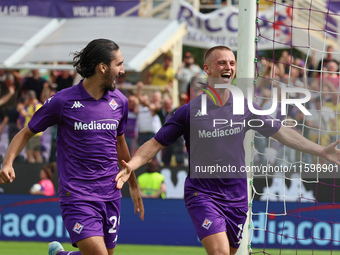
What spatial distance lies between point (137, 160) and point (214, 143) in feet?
2.32

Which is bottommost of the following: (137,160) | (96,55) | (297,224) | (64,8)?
(297,224)

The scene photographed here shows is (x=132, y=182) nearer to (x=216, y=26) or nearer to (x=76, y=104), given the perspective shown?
(x=76, y=104)

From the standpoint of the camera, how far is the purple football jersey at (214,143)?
6227mm

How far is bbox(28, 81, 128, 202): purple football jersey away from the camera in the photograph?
6074mm

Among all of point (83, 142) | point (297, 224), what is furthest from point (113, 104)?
point (297, 224)

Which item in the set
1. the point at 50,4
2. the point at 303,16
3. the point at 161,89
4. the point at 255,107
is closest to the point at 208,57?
the point at 255,107

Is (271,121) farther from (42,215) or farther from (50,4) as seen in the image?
(50,4)

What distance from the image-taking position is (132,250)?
11.6 metres

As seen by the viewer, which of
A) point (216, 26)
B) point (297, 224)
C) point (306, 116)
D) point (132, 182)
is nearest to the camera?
point (132, 182)

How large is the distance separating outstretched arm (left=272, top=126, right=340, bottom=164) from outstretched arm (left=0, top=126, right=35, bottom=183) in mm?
2277

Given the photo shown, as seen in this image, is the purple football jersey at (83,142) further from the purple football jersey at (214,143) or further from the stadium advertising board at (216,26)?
the stadium advertising board at (216,26)

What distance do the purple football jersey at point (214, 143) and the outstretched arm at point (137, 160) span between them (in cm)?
8

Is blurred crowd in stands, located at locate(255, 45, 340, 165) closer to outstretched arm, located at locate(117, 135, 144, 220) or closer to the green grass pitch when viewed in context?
the green grass pitch

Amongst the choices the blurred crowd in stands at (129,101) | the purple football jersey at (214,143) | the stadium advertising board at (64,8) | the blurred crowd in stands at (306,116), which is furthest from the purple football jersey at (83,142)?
the stadium advertising board at (64,8)
